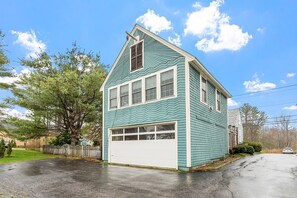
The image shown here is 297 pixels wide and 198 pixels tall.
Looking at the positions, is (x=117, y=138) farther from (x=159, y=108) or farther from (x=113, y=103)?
(x=159, y=108)

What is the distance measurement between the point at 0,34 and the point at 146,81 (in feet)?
62.1

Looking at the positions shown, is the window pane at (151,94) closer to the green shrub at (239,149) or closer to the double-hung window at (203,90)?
the double-hung window at (203,90)

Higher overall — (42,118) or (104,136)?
(42,118)

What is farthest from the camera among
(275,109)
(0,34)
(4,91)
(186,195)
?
(275,109)

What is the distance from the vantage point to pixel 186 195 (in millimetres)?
6176

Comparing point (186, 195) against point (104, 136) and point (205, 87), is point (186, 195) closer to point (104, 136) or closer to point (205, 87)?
point (205, 87)

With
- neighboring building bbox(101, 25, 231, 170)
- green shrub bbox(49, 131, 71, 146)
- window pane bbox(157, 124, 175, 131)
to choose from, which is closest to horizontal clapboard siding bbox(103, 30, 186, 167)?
neighboring building bbox(101, 25, 231, 170)

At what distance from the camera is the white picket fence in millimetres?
17172

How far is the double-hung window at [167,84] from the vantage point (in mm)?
11742

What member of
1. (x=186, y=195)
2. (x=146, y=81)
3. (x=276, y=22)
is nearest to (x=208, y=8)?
(x=276, y=22)

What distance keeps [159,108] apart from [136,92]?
2.33 metres

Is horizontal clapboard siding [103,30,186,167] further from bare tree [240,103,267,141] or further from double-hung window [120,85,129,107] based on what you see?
bare tree [240,103,267,141]

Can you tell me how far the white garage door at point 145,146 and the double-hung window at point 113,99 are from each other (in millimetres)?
1707

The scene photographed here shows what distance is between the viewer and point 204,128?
12758 millimetres
